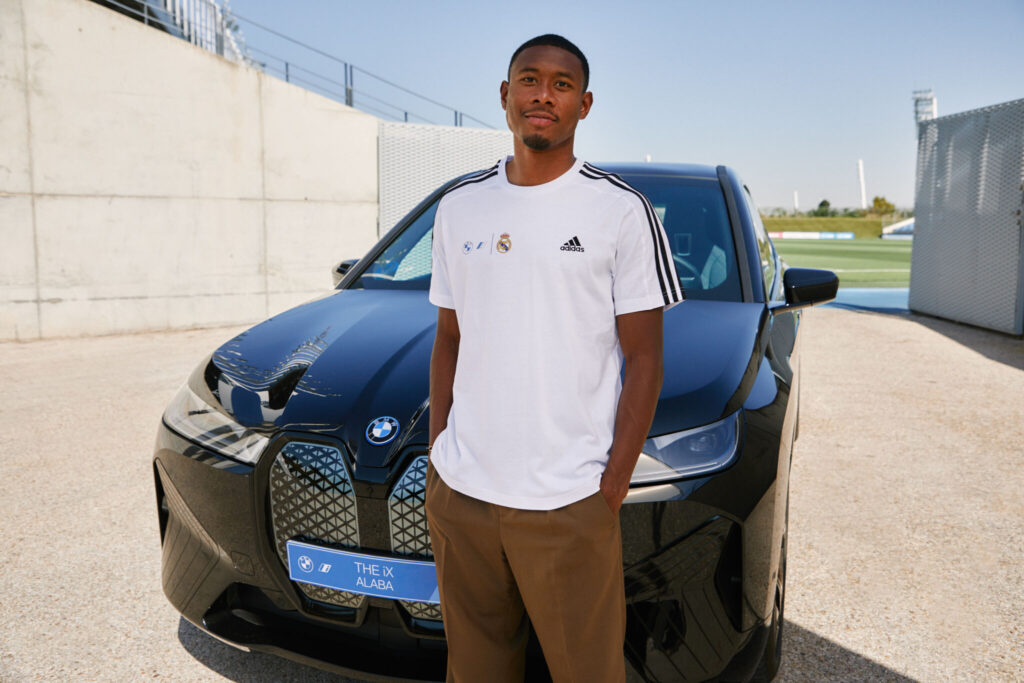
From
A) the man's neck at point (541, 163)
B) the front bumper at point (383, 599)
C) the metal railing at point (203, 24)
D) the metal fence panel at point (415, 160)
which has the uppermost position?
the metal railing at point (203, 24)

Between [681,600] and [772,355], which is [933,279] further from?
[681,600]

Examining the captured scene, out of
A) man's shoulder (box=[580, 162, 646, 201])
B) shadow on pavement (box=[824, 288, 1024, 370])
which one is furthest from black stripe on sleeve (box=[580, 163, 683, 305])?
shadow on pavement (box=[824, 288, 1024, 370])

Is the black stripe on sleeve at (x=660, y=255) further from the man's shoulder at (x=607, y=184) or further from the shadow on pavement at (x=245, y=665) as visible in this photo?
the shadow on pavement at (x=245, y=665)

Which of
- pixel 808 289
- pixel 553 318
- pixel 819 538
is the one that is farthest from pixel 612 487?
pixel 819 538

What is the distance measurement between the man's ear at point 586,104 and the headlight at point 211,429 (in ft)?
3.82

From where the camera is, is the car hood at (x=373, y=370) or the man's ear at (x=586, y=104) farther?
the car hood at (x=373, y=370)

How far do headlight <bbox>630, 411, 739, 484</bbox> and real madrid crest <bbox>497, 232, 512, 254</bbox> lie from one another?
2.19 feet

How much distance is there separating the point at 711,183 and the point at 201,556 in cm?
240

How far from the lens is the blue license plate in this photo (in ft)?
6.24

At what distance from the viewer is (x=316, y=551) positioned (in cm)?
198

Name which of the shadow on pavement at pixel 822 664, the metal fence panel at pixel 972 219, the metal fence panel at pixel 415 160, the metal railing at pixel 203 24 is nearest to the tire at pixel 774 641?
the shadow on pavement at pixel 822 664

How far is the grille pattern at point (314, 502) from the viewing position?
6.47 ft

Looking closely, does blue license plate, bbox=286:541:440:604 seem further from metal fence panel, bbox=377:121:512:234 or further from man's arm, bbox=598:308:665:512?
metal fence panel, bbox=377:121:512:234

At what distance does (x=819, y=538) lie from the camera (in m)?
3.62
